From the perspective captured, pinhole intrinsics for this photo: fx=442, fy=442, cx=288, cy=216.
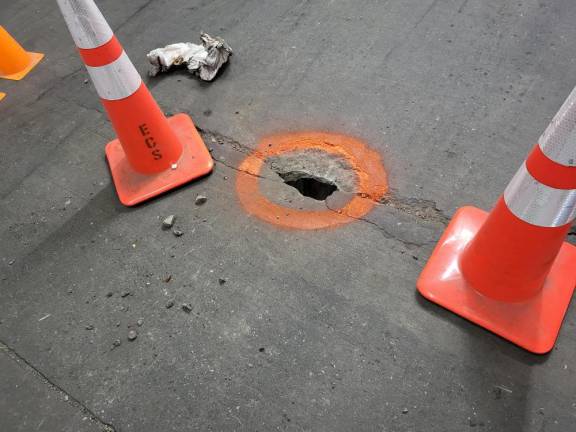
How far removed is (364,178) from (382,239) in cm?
44

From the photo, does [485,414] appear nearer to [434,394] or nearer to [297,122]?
[434,394]

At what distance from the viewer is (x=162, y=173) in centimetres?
273

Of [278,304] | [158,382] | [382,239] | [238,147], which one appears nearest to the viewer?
[158,382]

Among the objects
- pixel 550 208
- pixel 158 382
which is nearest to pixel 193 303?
pixel 158 382

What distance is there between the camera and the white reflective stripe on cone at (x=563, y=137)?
56.6 inches

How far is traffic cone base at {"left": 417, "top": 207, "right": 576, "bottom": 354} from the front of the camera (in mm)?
1946

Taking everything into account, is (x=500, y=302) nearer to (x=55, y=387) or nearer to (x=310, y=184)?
(x=310, y=184)

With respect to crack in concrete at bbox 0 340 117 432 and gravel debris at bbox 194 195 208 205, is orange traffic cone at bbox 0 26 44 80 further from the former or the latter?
crack in concrete at bbox 0 340 117 432

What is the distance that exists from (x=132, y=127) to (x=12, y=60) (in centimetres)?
211

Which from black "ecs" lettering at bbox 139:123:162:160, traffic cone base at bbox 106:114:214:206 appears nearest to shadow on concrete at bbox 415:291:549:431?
traffic cone base at bbox 106:114:214:206

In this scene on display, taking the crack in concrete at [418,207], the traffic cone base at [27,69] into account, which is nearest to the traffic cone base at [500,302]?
the crack in concrete at [418,207]

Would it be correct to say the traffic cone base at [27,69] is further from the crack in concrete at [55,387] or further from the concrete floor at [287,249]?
the crack in concrete at [55,387]

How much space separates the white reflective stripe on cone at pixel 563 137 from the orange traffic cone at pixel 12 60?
4.03 metres

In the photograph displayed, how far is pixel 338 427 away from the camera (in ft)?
5.98
